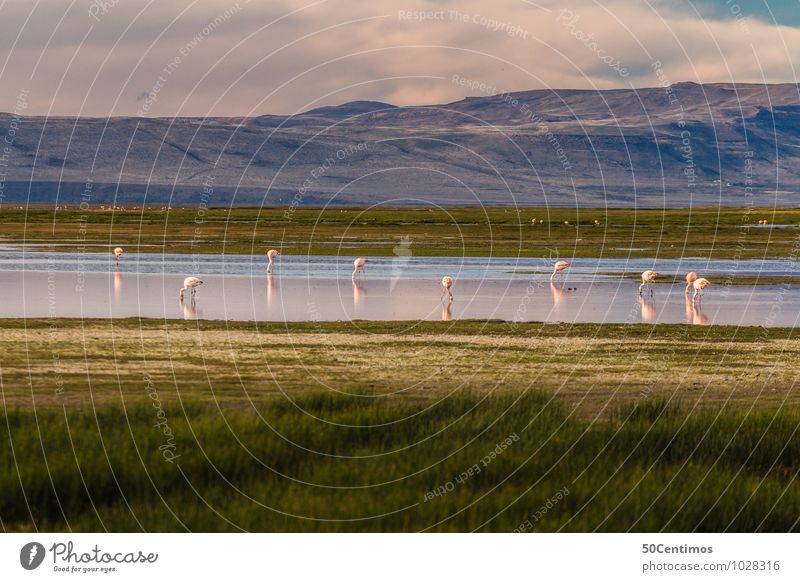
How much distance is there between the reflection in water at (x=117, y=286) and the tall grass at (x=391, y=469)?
2231 centimetres

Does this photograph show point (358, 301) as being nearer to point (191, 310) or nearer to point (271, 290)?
point (271, 290)

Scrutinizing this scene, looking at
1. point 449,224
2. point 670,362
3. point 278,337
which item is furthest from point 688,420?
point 449,224

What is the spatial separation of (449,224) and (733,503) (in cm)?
10846

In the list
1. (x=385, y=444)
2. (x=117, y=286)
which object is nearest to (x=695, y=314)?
(x=117, y=286)

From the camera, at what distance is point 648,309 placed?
40.3 meters

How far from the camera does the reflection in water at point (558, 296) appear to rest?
40344 millimetres

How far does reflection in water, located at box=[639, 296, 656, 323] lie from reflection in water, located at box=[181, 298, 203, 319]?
39.9 ft

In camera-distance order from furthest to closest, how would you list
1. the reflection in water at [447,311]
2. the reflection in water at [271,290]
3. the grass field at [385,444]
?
the reflection in water at [271,290], the reflection in water at [447,311], the grass field at [385,444]

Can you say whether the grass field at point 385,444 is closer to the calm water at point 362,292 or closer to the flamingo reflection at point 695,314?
the flamingo reflection at point 695,314

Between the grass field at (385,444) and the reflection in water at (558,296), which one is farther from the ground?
the reflection in water at (558,296)

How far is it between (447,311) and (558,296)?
8060 millimetres

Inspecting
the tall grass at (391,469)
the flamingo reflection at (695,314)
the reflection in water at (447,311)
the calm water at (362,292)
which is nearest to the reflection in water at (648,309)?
the calm water at (362,292)

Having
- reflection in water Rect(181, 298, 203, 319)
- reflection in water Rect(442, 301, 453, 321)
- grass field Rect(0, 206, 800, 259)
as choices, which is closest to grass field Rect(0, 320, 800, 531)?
reflection in water Rect(181, 298, 203, 319)

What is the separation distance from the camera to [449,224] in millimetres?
122438
